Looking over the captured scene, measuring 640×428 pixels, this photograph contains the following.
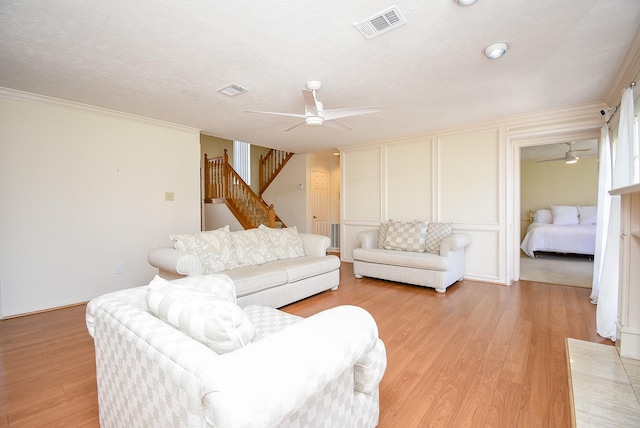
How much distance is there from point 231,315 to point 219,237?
2356 mm

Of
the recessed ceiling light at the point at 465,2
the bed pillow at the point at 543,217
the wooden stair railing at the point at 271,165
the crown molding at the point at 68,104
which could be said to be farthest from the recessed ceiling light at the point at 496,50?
the bed pillow at the point at 543,217

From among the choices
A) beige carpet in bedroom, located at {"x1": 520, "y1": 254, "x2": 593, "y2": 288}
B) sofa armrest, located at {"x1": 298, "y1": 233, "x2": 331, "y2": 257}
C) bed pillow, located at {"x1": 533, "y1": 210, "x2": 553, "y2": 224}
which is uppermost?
bed pillow, located at {"x1": 533, "y1": 210, "x2": 553, "y2": 224}

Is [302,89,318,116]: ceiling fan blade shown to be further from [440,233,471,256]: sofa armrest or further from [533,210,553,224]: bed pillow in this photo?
[533,210,553,224]: bed pillow

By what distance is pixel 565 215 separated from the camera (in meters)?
6.66

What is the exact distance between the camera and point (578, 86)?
9.82 ft

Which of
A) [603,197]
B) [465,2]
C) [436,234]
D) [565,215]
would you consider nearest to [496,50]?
[465,2]

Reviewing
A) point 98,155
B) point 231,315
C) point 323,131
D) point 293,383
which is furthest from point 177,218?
point 293,383

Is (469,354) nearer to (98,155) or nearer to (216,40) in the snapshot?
(216,40)

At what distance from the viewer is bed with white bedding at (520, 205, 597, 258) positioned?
5727 mm

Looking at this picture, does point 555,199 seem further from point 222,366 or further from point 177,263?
point 222,366

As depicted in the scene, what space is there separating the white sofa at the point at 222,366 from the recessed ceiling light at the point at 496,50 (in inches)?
89.7

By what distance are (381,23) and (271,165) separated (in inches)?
235

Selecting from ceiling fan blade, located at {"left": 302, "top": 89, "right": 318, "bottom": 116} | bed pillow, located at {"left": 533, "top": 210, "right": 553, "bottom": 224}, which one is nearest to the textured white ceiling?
ceiling fan blade, located at {"left": 302, "top": 89, "right": 318, "bottom": 116}

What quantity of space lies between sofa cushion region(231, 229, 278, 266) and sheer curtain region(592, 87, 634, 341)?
3.23m
